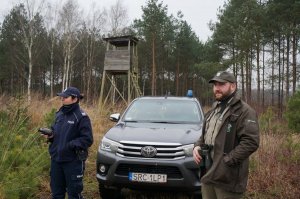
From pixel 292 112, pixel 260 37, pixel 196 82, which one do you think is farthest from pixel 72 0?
pixel 292 112

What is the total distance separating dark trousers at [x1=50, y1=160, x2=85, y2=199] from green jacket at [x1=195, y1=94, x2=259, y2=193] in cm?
177

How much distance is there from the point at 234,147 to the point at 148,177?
78.6 inches

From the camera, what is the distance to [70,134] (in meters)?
4.59

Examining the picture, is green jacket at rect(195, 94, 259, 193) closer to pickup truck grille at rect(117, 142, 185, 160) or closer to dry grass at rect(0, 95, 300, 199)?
pickup truck grille at rect(117, 142, 185, 160)

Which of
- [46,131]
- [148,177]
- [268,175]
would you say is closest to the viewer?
[46,131]

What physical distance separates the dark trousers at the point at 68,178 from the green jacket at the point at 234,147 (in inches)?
69.5

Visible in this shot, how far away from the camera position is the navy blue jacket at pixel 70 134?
4.53 meters

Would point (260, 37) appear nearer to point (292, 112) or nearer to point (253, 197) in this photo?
point (292, 112)

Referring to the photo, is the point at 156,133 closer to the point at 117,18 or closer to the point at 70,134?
the point at 70,134

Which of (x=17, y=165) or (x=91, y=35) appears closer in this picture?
(x=17, y=165)

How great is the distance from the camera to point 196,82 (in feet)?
183

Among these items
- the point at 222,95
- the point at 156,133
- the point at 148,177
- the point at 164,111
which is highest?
the point at 222,95

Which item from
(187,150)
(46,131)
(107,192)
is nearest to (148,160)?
(187,150)

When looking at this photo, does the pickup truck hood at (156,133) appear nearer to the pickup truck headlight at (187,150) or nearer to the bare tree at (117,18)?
the pickup truck headlight at (187,150)
